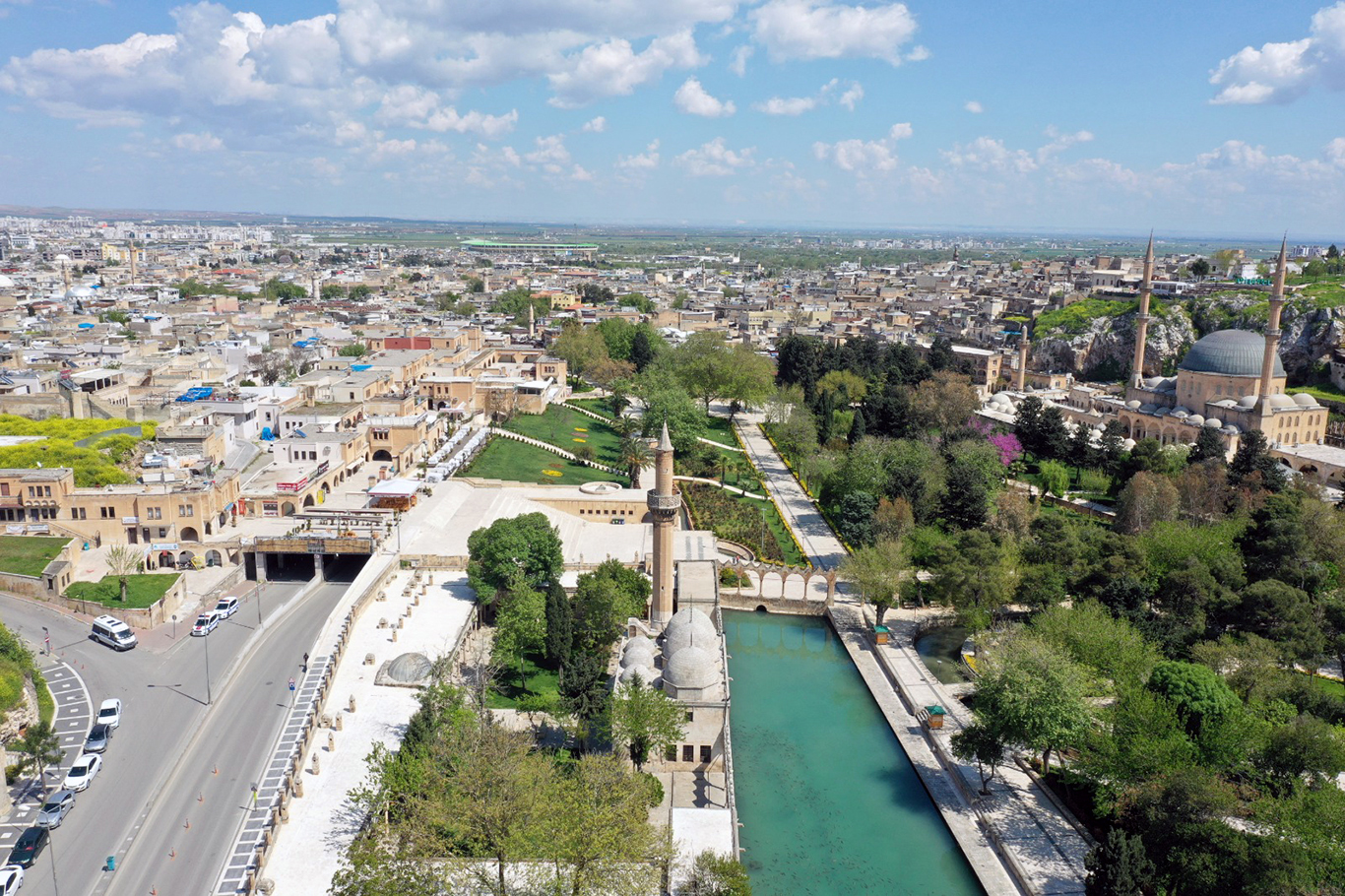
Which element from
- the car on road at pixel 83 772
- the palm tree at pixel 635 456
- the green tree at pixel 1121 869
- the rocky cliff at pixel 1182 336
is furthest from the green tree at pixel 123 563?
A: the rocky cliff at pixel 1182 336

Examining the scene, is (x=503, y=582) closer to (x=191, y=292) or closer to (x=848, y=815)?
(x=848, y=815)

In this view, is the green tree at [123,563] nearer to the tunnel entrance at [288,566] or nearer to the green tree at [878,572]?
the tunnel entrance at [288,566]

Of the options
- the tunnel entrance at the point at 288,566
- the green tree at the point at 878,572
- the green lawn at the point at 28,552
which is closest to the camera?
the green lawn at the point at 28,552

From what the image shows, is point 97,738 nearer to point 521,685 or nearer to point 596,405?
point 521,685

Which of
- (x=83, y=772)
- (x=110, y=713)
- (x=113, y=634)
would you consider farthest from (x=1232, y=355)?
(x=83, y=772)

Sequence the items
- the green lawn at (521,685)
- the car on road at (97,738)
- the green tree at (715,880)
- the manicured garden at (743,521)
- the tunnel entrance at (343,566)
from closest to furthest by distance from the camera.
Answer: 1. the green tree at (715,880)
2. the car on road at (97,738)
3. the green lawn at (521,685)
4. the tunnel entrance at (343,566)
5. the manicured garden at (743,521)

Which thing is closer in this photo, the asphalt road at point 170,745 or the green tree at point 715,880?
the green tree at point 715,880

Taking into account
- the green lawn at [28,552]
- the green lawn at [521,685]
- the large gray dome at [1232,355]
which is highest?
the large gray dome at [1232,355]
